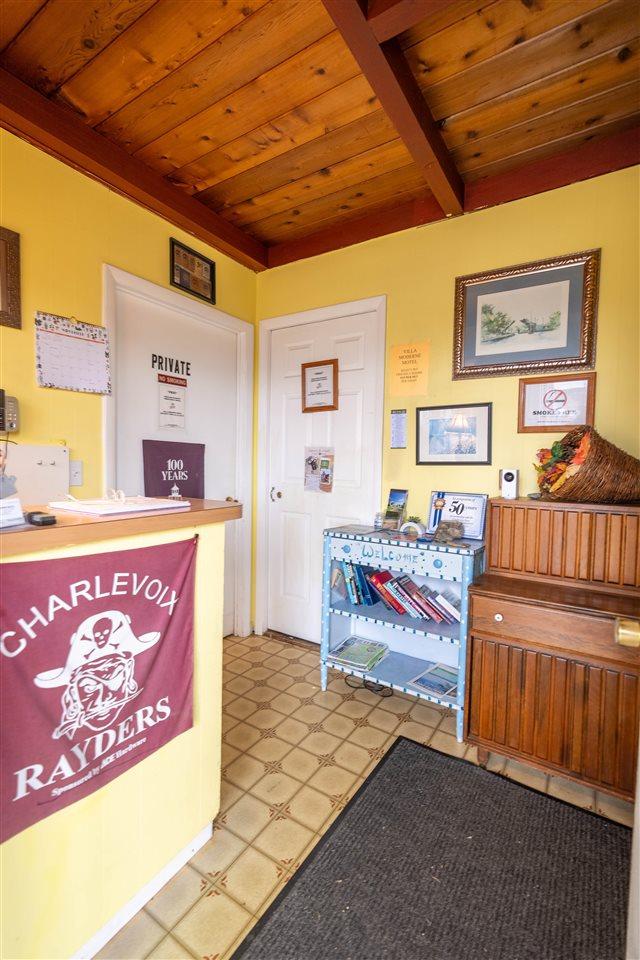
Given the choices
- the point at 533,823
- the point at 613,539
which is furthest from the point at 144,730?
the point at 613,539

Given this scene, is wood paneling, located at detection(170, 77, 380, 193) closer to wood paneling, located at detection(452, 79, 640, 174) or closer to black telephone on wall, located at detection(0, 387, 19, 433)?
wood paneling, located at detection(452, 79, 640, 174)

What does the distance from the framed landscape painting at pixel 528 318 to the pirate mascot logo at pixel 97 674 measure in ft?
6.36

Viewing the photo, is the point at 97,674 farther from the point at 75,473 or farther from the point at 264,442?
the point at 264,442

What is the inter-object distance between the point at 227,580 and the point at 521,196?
2.79 m

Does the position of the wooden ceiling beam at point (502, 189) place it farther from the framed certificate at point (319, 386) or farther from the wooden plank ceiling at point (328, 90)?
the framed certificate at point (319, 386)

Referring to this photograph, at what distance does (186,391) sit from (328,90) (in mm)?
Result: 1569

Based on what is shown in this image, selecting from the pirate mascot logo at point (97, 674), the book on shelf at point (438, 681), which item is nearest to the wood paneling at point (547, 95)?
the pirate mascot logo at point (97, 674)

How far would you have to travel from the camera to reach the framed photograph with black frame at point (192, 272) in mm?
2355

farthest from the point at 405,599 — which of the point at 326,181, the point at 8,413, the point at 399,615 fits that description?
the point at 326,181

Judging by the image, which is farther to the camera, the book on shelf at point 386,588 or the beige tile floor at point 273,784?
the book on shelf at point 386,588

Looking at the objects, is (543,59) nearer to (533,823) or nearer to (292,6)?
(292,6)

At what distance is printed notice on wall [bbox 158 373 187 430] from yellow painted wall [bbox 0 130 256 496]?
415 mm

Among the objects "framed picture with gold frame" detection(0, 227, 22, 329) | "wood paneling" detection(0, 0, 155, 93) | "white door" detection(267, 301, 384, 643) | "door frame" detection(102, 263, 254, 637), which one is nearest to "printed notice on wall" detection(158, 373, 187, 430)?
"door frame" detection(102, 263, 254, 637)

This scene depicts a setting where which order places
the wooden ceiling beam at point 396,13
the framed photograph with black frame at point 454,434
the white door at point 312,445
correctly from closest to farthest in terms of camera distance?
the wooden ceiling beam at point 396,13 < the framed photograph with black frame at point 454,434 < the white door at point 312,445
